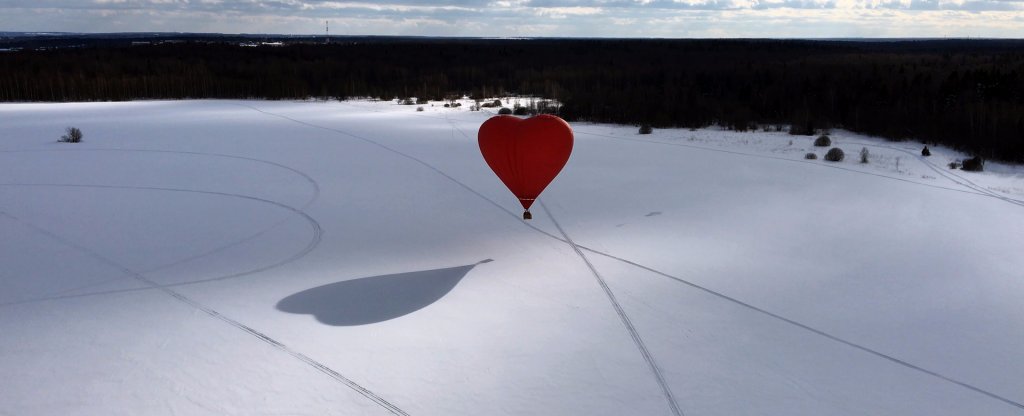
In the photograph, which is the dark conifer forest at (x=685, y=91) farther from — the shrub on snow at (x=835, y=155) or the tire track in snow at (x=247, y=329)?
the tire track in snow at (x=247, y=329)

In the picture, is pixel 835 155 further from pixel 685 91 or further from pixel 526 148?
pixel 685 91

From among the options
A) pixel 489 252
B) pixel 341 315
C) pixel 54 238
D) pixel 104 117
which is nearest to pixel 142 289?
pixel 341 315

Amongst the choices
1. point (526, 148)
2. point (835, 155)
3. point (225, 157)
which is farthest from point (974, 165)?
point (225, 157)

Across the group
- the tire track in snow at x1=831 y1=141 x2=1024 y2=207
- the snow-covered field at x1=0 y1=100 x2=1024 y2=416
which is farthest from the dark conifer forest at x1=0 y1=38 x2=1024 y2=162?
the snow-covered field at x1=0 y1=100 x2=1024 y2=416

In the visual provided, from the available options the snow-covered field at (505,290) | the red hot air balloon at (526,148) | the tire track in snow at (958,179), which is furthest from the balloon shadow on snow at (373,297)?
the tire track in snow at (958,179)

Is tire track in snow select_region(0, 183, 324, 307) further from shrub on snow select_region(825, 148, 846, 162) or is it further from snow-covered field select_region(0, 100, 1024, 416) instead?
shrub on snow select_region(825, 148, 846, 162)

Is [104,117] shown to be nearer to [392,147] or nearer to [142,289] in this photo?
[392,147]

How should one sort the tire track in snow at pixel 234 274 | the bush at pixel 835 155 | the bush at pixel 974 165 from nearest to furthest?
the tire track in snow at pixel 234 274 < the bush at pixel 974 165 < the bush at pixel 835 155
